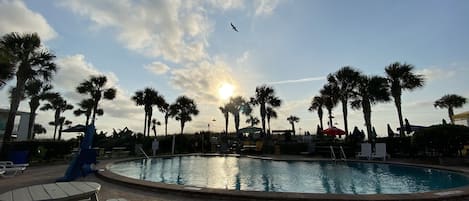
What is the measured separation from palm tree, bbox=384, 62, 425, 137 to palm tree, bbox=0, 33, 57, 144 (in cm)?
2616

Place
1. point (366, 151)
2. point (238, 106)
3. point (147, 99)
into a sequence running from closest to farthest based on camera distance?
point (366, 151), point (147, 99), point (238, 106)

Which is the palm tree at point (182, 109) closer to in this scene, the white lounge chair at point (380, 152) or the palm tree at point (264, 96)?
the palm tree at point (264, 96)

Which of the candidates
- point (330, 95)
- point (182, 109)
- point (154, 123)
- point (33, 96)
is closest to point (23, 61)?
point (33, 96)

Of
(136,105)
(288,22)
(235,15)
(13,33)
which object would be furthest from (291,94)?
(136,105)

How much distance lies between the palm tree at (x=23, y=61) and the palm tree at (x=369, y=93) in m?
24.7

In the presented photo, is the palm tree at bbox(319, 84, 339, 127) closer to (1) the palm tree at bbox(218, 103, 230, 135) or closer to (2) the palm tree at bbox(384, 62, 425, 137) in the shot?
(2) the palm tree at bbox(384, 62, 425, 137)

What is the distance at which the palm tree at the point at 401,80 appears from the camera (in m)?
20.6

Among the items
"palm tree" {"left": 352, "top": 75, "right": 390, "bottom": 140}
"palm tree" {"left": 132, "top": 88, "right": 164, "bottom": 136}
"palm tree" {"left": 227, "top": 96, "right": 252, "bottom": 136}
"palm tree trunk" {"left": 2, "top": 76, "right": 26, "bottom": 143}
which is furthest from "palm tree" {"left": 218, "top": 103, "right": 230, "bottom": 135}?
"palm tree trunk" {"left": 2, "top": 76, "right": 26, "bottom": 143}

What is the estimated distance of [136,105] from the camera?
30.5 meters

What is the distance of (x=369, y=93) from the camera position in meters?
21.9

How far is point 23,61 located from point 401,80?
90.4 feet

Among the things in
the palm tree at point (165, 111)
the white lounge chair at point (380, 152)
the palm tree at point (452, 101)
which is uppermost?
the palm tree at point (452, 101)

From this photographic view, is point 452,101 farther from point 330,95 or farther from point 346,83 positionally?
point 346,83

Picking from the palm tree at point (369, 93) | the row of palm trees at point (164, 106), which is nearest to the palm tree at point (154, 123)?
the row of palm trees at point (164, 106)
